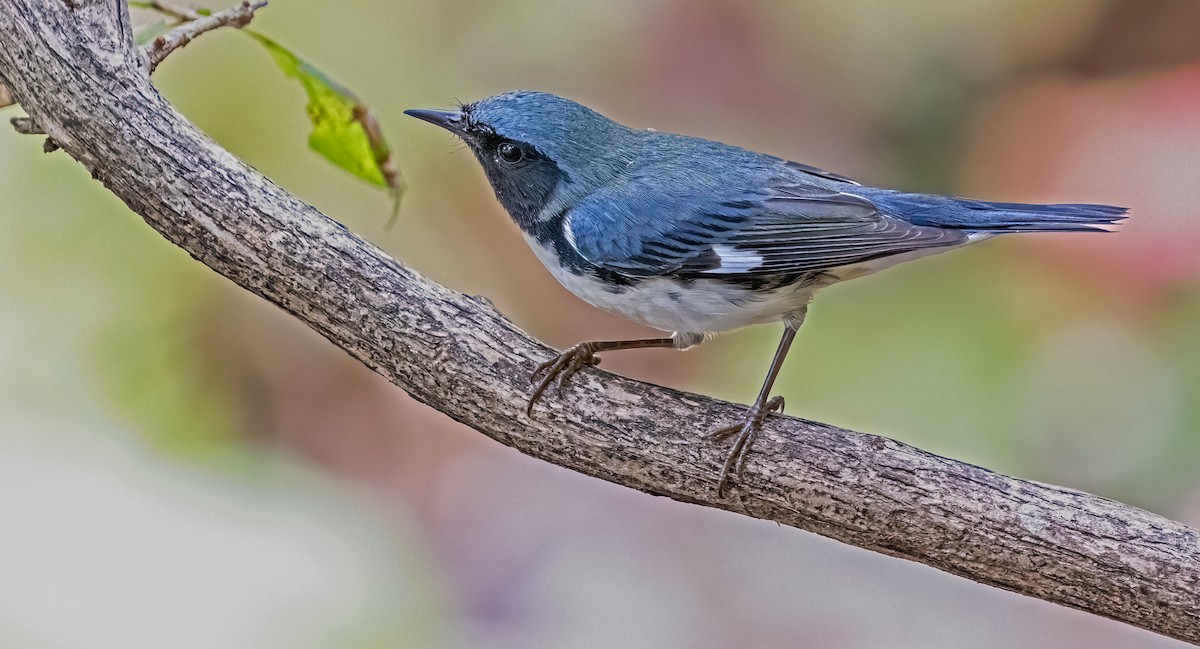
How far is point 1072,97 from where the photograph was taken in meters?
4.04

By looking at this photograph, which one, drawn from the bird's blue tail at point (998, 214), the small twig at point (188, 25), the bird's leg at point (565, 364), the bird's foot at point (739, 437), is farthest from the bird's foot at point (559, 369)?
the small twig at point (188, 25)

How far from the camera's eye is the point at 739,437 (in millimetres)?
2148

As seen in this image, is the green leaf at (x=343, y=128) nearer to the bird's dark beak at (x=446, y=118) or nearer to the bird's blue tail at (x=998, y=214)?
the bird's dark beak at (x=446, y=118)

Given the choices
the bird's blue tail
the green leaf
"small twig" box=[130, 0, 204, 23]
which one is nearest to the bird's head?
the green leaf

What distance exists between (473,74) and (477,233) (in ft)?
1.91

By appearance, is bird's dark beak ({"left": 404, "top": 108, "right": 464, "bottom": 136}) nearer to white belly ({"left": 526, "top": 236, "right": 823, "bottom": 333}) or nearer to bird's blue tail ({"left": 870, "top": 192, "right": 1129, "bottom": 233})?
white belly ({"left": 526, "top": 236, "right": 823, "bottom": 333})

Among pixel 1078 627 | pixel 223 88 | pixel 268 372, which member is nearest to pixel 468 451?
pixel 268 372

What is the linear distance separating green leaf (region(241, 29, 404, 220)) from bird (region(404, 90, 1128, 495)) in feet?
0.52

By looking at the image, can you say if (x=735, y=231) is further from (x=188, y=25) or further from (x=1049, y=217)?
(x=188, y=25)

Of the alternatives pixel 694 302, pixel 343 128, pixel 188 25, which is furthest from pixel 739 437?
pixel 188 25

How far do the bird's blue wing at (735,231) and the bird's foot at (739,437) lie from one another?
1.01 ft

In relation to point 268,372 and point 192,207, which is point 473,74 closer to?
point 268,372

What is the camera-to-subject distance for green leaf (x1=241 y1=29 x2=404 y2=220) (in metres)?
2.33

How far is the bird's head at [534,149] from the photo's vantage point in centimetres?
244
